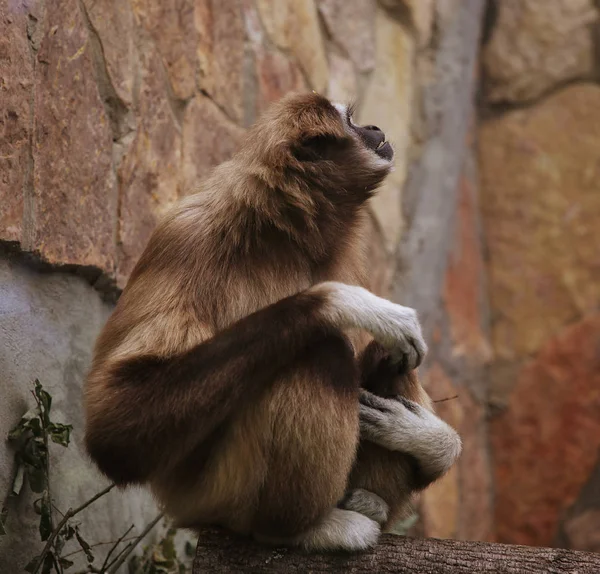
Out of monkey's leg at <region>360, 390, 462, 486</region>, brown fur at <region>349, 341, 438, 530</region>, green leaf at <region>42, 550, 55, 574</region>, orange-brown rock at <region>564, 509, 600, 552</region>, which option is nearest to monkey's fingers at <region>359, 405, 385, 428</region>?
monkey's leg at <region>360, 390, 462, 486</region>

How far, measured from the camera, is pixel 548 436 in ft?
23.1

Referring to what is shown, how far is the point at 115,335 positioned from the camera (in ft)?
9.91

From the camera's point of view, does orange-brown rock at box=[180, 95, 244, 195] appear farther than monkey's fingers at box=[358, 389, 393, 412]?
Yes

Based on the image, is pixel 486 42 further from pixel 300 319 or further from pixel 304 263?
pixel 300 319

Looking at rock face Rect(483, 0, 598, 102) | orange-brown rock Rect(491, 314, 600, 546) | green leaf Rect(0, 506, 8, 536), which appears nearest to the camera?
green leaf Rect(0, 506, 8, 536)

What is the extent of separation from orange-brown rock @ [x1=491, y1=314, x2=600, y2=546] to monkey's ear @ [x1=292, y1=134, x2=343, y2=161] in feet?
Result: 13.5

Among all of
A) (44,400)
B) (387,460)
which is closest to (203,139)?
(44,400)

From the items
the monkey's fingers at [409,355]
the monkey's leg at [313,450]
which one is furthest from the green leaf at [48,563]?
the monkey's fingers at [409,355]

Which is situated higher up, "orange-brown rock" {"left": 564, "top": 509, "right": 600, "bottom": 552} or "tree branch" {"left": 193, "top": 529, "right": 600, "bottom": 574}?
"tree branch" {"left": 193, "top": 529, "right": 600, "bottom": 574}

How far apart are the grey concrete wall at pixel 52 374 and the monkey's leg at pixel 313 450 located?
0.85 metres

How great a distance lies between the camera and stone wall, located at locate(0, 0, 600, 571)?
3.93 metres

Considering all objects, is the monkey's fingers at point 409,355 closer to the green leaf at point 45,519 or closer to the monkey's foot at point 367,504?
the monkey's foot at point 367,504

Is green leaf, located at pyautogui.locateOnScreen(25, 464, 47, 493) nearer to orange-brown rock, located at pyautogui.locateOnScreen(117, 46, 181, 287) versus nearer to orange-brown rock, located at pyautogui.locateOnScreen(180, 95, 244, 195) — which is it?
orange-brown rock, located at pyautogui.locateOnScreen(117, 46, 181, 287)

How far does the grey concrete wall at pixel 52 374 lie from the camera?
3.22 m
